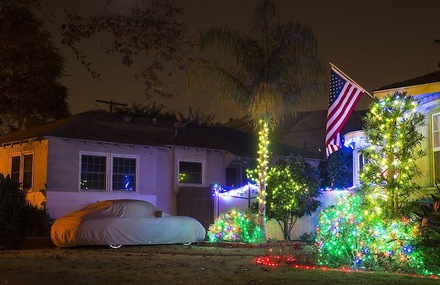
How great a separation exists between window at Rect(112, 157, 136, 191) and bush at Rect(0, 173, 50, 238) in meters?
3.90

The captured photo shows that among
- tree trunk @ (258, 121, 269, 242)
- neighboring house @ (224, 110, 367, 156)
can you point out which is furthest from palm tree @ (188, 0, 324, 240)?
neighboring house @ (224, 110, 367, 156)

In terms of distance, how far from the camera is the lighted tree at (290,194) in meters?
21.8

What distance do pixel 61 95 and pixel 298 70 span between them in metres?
18.0

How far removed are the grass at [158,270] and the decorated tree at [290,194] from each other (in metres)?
5.54

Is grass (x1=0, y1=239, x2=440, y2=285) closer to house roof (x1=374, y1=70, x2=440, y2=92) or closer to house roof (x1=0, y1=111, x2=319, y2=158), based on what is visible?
house roof (x1=374, y1=70, x2=440, y2=92)

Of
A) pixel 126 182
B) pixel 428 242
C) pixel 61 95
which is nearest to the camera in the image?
pixel 428 242

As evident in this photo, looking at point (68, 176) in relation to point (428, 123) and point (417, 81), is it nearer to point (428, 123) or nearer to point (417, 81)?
point (417, 81)

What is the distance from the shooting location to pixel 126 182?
2584cm

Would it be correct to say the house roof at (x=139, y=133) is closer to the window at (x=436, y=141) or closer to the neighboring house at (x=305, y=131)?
the neighboring house at (x=305, y=131)

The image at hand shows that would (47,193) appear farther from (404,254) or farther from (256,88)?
(404,254)

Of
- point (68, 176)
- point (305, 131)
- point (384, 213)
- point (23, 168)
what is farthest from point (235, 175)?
point (305, 131)

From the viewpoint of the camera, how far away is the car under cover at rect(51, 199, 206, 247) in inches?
685

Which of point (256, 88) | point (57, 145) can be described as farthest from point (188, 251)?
point (57, 145)

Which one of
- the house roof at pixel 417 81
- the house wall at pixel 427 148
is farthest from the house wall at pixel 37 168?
the house roof at pixel 417 81
